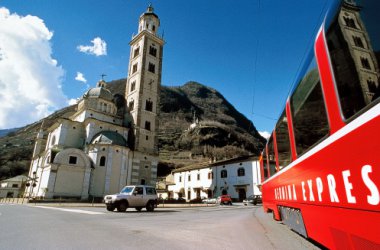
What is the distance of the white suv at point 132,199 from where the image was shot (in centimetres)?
1462

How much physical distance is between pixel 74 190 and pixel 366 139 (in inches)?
1306

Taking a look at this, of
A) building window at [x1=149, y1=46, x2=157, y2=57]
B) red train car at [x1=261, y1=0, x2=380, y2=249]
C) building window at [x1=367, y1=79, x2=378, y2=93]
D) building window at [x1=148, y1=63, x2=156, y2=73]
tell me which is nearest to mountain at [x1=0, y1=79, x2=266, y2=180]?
building window at [x1=148, y1=63, x2=156, y2=73]

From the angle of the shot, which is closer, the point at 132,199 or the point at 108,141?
the point at 132,199

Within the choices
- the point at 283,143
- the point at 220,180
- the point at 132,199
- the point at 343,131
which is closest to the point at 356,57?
the point at 343,131

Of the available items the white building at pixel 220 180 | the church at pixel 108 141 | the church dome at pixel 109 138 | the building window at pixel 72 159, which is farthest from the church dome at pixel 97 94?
the white building at pixel 220 180

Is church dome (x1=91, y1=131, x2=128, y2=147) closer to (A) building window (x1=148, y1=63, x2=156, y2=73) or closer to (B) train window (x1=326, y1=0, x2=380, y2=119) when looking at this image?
(A) building window (x1=148, y1=63, x2=156, y2=73)

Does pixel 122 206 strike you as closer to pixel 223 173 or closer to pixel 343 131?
pixel 343 131

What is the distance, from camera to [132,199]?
1519cm

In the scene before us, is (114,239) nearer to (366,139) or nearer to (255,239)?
(255,239)

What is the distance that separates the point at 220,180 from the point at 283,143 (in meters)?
37.0

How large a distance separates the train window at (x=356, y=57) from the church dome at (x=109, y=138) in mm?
32541

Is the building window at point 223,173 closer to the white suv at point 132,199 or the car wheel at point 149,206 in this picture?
the white suv at point 132,199

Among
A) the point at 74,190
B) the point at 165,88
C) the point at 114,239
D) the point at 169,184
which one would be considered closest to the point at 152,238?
the point at 114,239

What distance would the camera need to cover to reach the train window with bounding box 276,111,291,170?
609cm
